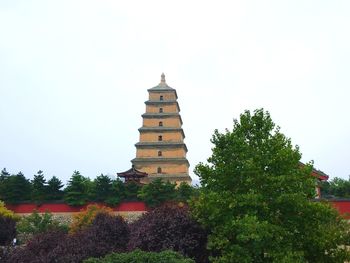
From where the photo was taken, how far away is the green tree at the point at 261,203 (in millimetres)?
13195

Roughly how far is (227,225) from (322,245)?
2.81m

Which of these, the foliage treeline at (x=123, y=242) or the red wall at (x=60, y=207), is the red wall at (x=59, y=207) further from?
the foliage treeline at (x=123, y=242)

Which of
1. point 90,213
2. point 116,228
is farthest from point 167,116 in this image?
point 116,228

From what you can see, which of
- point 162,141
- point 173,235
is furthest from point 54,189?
point 173,235

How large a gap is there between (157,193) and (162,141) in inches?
514

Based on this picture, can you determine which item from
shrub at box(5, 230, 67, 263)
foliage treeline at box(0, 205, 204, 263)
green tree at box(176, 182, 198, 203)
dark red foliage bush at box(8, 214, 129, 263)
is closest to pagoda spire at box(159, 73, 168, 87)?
green tree at box(176, 182, 198, 203)

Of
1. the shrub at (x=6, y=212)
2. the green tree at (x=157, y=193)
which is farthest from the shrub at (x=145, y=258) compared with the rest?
the shrub at (x=6, y=212)

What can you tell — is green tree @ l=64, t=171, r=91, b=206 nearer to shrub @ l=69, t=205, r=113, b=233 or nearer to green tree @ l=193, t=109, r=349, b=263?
shrub @ l=69, t=205, r=113, b=233

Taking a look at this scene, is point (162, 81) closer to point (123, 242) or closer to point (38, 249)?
point (123, 242)

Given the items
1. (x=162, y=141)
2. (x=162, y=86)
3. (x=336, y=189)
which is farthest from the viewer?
(x=162, y=86)

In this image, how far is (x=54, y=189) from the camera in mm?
31266

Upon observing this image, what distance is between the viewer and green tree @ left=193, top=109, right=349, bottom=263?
43.3ft

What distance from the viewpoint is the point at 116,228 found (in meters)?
17.2

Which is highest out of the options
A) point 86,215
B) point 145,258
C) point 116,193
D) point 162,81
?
point 162,81
